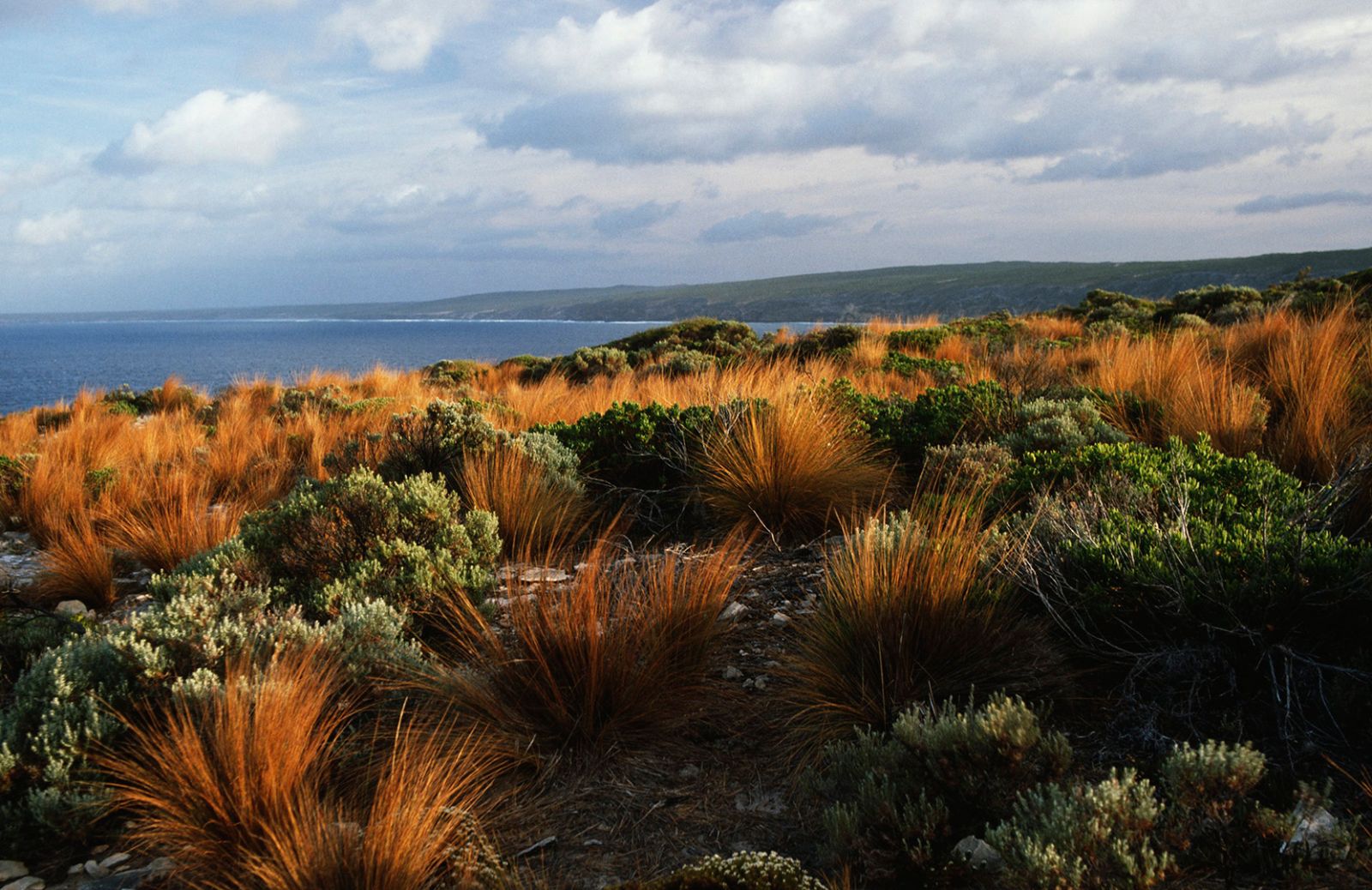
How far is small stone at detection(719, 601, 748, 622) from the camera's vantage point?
375 cm

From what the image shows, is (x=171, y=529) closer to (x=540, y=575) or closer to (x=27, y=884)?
(x=540, y=575)

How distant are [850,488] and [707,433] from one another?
3.84 ft

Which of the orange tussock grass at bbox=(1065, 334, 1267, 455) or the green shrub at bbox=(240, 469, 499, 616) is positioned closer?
the green shrub at bbox=(240, 469, 499, 616)

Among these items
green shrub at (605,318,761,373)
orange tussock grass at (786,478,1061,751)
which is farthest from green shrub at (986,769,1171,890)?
green shrub at (605,318,761,373)

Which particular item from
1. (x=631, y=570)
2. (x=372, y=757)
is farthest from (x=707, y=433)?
(x=372, y=757)

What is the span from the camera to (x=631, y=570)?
3969mm

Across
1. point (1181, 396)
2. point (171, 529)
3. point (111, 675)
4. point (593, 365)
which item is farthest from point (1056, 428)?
point (593, 365)

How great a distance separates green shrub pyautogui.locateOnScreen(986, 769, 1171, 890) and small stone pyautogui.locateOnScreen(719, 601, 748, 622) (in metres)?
1.83

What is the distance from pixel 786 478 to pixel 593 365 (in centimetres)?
1040

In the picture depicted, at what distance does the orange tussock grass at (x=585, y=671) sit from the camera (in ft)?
9.34

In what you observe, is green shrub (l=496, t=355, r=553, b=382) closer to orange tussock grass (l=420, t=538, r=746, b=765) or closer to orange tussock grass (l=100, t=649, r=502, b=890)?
orange tussock grass (l=420, t=538, r=746, b=765)

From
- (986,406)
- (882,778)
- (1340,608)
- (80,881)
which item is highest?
(986,406)

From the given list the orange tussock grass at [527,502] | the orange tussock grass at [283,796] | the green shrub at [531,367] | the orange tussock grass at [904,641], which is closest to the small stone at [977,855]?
the orange tussock grass at [904,641]

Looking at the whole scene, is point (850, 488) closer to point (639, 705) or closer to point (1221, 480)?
point (1221, 480)
